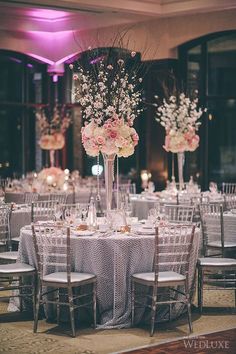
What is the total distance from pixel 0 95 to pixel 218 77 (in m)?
4.39

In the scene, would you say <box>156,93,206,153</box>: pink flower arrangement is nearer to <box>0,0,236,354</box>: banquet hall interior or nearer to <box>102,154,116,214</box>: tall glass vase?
<box>0,0,236,354</box>: banquet hall interior

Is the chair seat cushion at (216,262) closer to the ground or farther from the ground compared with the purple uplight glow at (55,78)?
closer to the ground

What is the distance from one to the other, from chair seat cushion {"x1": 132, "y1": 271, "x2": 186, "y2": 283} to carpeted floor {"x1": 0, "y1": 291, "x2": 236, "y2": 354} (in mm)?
464

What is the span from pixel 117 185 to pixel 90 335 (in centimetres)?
198

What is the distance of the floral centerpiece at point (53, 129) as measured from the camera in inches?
595

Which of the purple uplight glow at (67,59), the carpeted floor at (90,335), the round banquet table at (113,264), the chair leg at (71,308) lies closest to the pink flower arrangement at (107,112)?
Result: the round banquet table at (113,264)

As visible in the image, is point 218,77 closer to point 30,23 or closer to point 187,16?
point 187,16

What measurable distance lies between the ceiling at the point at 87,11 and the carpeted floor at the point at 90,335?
6025 mm

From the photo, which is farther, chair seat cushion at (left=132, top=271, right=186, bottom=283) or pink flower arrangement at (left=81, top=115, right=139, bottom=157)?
pink flower arrangement at (left=81, top=115, right=139, bottom=157)

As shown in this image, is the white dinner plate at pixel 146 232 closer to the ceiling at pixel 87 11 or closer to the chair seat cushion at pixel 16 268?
the chair seat cushion at pixel 16 268

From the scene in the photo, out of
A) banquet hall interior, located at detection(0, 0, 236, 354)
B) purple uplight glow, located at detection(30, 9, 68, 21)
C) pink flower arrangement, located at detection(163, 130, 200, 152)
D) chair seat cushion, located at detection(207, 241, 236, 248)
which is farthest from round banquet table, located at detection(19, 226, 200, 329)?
purple uplight glow, located at detection(30, 9, 68, 21)

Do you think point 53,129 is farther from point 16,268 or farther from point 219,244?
point 16,268

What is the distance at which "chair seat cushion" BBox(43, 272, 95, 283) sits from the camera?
7188mm

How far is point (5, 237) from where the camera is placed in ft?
31.1
